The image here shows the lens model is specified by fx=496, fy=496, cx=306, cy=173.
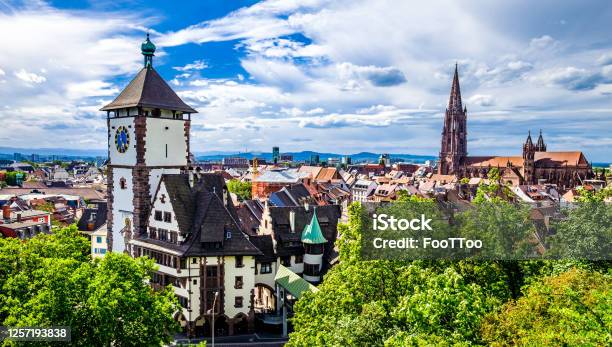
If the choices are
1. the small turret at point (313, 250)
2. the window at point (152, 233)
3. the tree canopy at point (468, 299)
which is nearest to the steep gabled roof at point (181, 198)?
the window at point (152, 233)

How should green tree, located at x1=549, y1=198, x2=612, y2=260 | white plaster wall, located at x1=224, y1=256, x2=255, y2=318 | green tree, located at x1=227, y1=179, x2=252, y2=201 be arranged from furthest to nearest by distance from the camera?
green tree, located at x1=227, y1=179, x2=252, y2=201
white plaster wall, located at x1=224, y1=256, x2=255, y2=318
green tree, located at x1=549, y1=198, x2=612, y2=260

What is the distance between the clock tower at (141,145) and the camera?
50.0 meters

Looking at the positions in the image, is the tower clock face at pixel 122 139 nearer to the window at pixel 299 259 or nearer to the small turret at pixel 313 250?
the small turret at pixel 313 250

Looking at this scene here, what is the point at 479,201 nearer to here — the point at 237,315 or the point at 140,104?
the point at 237,315

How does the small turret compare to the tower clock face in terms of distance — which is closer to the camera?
the tower clock face

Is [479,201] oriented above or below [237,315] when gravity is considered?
above

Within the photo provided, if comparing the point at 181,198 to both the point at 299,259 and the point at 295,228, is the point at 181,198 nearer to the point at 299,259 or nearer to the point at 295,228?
the point at 295,228

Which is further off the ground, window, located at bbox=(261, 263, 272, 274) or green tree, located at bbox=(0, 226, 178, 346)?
green tree, located at bbox=(0, 226, 178, 346)

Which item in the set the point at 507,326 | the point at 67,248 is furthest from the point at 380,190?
the point at 507,326

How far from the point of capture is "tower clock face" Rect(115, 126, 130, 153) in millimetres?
50781

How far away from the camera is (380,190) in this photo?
5846 inches

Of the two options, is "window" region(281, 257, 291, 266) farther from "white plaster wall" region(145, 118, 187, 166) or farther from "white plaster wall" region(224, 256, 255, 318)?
"white plaster wall" region(145, 118, 187, 166)

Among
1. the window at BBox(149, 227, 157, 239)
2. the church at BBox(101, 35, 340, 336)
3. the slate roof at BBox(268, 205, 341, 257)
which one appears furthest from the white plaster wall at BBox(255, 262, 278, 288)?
the window at BBox(149, 227, 157, 239)

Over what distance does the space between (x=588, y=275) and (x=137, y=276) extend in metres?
26.0
